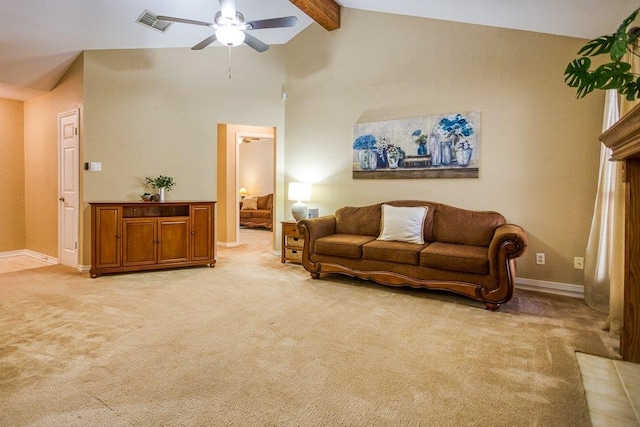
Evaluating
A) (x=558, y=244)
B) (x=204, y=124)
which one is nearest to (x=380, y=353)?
(x=558, y=244)

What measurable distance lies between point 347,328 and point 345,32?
4.09 metres

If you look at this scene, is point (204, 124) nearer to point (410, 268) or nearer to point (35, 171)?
point (35, 171)

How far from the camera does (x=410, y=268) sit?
11.5 ft

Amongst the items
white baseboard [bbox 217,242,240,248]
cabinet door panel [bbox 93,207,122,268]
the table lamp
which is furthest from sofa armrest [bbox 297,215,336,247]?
white baseboard [bbox 217,242,240,248]

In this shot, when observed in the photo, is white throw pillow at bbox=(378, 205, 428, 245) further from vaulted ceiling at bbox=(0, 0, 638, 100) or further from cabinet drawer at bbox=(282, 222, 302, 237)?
vaulted ceiling at bbox=(0, 0, 638, 100)

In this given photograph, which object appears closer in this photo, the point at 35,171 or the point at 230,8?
the point at 230,8

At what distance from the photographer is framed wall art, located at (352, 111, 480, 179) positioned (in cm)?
405

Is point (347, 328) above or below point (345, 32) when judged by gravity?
below

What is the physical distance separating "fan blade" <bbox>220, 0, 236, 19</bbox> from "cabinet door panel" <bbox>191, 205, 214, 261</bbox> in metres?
2.35

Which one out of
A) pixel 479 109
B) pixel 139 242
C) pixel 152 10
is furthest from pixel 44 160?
pixel 479 109

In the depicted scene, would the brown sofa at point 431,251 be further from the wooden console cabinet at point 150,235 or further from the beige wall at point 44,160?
the beige wall at point 44,160

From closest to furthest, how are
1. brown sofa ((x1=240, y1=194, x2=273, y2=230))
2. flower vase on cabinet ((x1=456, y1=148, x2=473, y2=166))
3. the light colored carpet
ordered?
the light colored carpet → flower vase on cabinet ((x1=456, y1=148, x2=473, y2=166)) → brown sofa ((x1=240, y1=194, x2=273, y2=230))

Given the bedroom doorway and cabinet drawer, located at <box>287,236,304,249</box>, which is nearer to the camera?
cabinet drawer, located at <box>287,236,304,249</box>

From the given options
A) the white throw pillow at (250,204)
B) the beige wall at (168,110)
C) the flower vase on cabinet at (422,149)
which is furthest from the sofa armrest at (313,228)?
the white throw pillow at (250,204)
